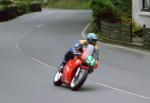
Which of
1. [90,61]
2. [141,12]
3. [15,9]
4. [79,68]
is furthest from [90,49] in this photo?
[15,9]

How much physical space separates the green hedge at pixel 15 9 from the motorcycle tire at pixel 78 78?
41007 mm

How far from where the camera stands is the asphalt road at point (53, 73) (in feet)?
47.7

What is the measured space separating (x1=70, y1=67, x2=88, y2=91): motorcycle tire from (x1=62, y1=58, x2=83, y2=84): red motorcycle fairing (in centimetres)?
15

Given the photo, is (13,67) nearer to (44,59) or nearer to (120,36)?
(44,59)

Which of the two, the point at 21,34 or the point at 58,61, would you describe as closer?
the point at 58,61

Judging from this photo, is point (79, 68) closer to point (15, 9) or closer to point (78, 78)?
point (78, 78)

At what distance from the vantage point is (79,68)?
50.5ft

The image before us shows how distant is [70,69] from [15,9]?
4788cm

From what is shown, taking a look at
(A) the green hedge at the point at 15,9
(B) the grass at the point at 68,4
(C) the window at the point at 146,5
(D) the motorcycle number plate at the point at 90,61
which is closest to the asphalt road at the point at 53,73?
(D) the motorcycle number plate at the point at 90,61

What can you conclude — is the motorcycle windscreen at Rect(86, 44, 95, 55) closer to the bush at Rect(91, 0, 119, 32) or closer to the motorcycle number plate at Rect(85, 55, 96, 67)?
the motorcycle number plate at Rect(85, 55, 96, 67)

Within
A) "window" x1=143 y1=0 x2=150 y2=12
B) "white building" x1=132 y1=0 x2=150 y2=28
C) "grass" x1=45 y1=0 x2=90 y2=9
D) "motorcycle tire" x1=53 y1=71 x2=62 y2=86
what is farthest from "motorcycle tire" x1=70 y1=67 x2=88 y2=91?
"grass" x1=45 y1=0 x2=90 y2=9

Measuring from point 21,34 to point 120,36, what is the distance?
10098mm

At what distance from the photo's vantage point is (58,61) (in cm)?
2350

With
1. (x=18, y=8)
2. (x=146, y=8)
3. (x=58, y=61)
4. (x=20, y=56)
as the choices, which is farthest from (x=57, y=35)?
(x=18, y=8)
